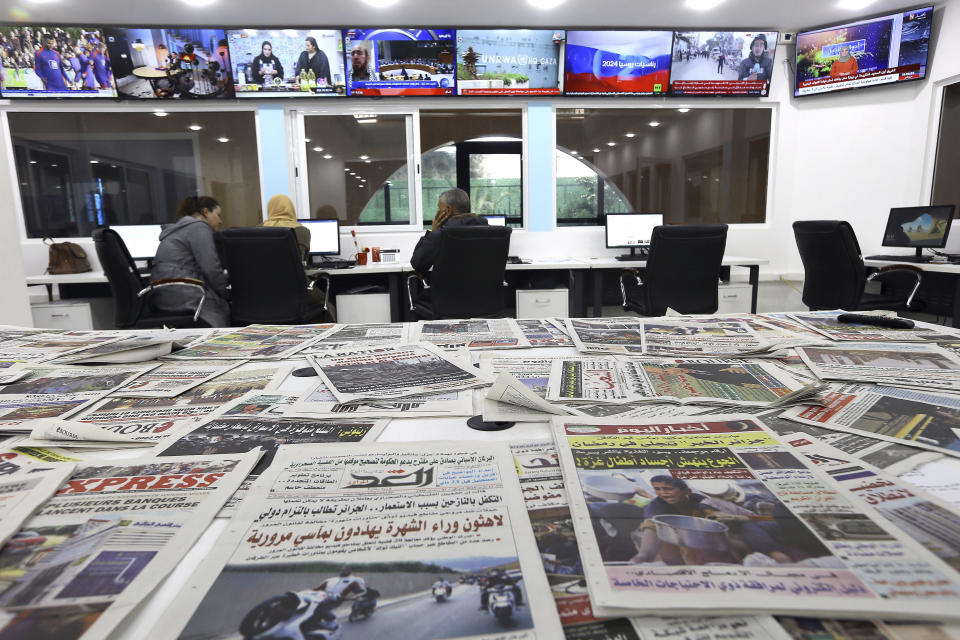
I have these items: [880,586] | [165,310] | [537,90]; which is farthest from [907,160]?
[165,310]

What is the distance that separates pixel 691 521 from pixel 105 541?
0.57 meters

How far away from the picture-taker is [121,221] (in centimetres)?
448

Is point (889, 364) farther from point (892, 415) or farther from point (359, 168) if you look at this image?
point (359, 168)

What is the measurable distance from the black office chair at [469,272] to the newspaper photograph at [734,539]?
2.41 metres

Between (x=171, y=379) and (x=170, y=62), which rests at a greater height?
(x=170, y=62)

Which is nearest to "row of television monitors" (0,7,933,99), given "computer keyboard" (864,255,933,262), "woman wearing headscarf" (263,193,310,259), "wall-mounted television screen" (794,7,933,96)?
"wall-mounted television screen" (794,7,933,96)

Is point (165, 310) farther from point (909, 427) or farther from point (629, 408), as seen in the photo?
point (909, 427)

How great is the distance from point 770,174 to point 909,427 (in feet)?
15.6

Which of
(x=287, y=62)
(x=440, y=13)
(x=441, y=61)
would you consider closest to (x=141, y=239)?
(x=287, y=62)

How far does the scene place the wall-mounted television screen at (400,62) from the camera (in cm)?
409

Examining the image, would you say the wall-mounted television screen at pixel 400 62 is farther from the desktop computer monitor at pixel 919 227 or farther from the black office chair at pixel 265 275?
the desktop computer monitor at pixel 919 227

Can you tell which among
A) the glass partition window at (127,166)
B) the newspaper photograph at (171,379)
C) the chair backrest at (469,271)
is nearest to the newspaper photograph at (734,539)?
the newspaper photograph at (171,379)

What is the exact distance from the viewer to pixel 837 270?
3.19 metres

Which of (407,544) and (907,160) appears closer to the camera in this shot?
(407,544)
